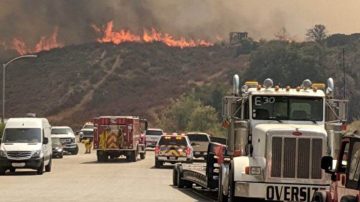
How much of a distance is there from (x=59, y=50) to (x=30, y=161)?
161 m

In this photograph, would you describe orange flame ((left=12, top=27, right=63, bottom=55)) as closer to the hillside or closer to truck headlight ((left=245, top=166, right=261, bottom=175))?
the hillside

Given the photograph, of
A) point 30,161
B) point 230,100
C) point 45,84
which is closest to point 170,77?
point 45,84

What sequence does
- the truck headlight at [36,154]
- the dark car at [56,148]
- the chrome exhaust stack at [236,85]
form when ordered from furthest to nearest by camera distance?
the dark car at [56,148] → the truck headlight at [36,154] → the chrome exhaust stack at [236,85]

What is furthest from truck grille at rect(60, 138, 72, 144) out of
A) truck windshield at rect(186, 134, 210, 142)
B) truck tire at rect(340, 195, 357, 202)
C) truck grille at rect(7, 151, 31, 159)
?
truck tire at rect(340, 195, 357, 202)

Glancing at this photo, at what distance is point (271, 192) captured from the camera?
62.4 ft

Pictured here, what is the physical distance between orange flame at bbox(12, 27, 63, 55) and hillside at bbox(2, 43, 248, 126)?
3143 millimetres

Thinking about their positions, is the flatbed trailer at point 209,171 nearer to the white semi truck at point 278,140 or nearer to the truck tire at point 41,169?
the white semi truck at point 278,140

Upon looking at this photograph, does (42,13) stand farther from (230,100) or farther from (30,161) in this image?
(230,100)

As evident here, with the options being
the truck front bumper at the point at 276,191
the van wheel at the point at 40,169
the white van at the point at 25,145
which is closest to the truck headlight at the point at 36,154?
the white van at the point at 25,145

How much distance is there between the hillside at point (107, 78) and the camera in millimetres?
159125

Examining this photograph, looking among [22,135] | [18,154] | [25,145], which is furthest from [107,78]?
[18,154]

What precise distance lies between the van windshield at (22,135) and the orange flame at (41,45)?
408 ft

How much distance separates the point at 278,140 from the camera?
18.8 m

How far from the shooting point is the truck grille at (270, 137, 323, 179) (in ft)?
61.3
